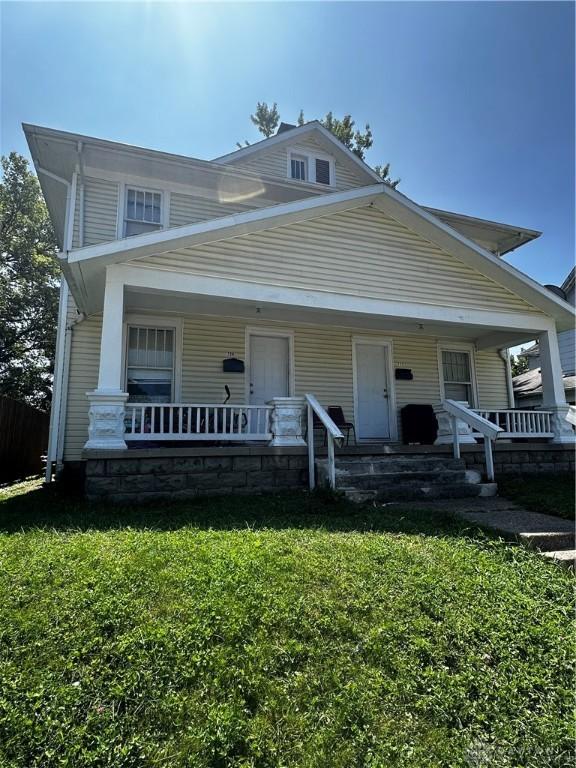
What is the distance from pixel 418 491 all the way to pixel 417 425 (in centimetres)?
357

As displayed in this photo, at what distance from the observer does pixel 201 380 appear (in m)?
8.41

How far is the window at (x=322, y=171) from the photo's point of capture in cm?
1118

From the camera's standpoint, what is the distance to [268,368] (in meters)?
9.00

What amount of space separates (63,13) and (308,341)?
680 cm

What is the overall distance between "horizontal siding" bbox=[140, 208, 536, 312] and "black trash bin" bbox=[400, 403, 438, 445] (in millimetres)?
2545

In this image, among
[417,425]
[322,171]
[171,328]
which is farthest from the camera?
[322,171]

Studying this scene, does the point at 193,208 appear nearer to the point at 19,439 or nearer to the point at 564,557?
the point at 19,439

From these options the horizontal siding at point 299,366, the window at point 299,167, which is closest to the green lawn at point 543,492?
the horizontal siding at point 299,366

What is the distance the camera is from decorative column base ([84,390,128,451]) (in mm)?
5559

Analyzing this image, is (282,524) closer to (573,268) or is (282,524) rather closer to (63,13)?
(63,13)

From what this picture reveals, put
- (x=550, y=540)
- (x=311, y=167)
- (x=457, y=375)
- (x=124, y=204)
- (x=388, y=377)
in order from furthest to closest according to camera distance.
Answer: (x=311, y=167) < (x=457, y=375) < (x=388, y=377) < (x=124, y=204) < (x=550, y=540)

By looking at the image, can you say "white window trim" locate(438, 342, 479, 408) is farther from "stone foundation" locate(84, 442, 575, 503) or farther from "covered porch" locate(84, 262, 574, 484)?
"stone foundation" locate(84, 442, 575, 503)

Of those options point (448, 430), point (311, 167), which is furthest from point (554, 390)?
point (311, 167)

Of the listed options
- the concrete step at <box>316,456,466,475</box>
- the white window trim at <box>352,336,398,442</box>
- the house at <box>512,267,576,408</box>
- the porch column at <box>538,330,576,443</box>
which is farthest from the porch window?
the house at <box>512,267,576,408</box>
